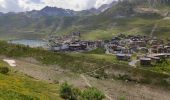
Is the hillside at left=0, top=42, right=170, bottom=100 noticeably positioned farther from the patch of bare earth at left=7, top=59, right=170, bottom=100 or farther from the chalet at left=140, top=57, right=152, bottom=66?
the chalet at left=140, top=57, right=152, bottom=66

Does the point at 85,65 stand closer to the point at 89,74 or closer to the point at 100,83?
the point at 89,74

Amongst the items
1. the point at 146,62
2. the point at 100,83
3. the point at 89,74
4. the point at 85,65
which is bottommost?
the point at 100,83

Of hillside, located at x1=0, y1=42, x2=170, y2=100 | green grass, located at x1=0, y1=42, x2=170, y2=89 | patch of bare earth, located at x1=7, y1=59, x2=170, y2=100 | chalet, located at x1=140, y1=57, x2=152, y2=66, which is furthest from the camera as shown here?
chalet, located at x1=140, y1=57, x2=152, y2=66

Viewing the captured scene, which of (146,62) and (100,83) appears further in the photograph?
(146,62)

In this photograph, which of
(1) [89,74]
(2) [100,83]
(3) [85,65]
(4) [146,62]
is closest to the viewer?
(2) [100,83]

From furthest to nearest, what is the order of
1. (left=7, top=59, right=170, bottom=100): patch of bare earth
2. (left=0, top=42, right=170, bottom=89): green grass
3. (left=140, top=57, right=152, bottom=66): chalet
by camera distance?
(left=140, top=57, right=152, bottom=66): chalet
(left=0, top=42, right=170, bottom=89): green grass
(left=7, top=59, right=170, bottom=100): patch of bare earth

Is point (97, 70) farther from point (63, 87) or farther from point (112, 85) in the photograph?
point (63, 87)

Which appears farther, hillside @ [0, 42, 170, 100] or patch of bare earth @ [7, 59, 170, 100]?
hillside @ [0, 42, 170, 100]

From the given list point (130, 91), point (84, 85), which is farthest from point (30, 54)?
point (130, 91)

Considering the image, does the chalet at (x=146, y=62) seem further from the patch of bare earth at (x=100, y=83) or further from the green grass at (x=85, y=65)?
the patch of bare earth at (x=100, y=83)

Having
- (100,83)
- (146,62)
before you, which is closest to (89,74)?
(100,83)

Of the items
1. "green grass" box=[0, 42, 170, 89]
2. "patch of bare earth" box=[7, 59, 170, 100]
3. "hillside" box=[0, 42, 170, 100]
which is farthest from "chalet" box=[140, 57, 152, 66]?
"patch of bare earth" box=[7, 59, 170, 100]
